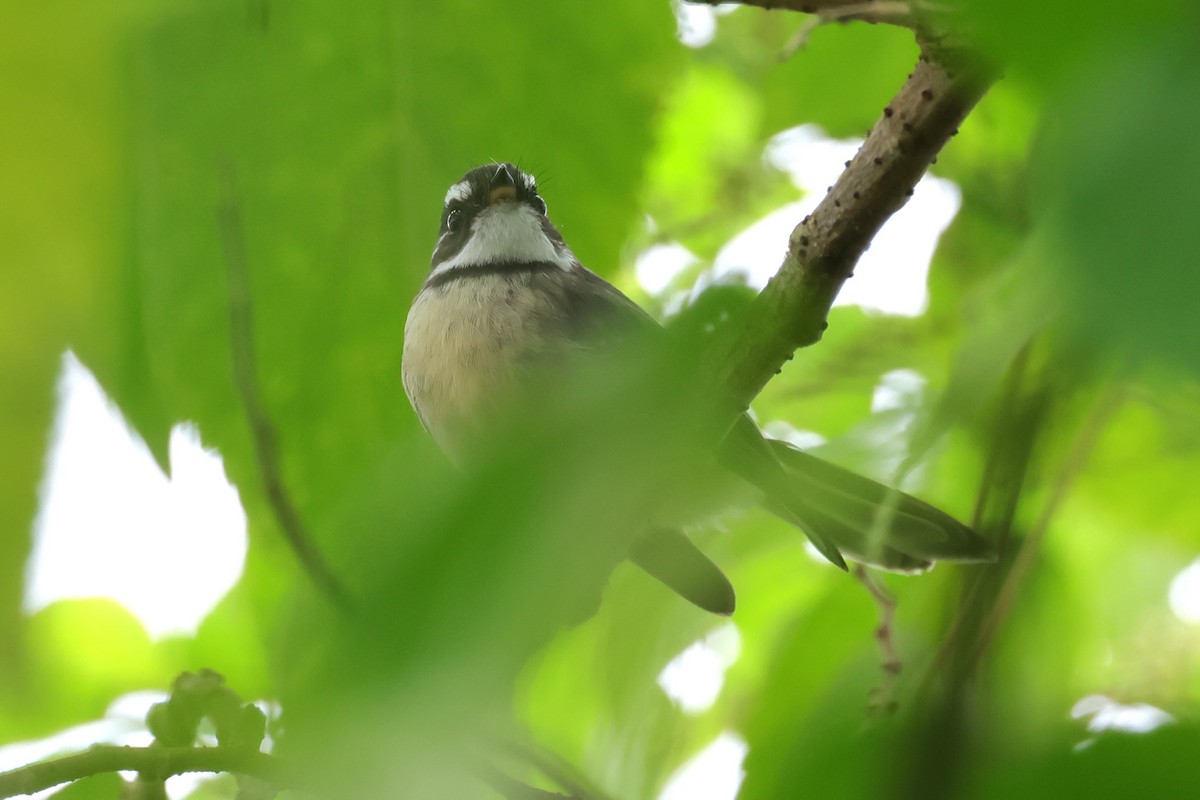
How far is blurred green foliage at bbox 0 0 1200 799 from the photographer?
0.39 m

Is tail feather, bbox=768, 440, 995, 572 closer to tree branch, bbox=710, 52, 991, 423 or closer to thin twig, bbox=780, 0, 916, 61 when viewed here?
tree branch, bbox=710, 52, 991, 423

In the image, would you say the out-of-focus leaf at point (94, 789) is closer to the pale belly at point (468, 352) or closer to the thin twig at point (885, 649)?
the thin twig at point (885, 649)

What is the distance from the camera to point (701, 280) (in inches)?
21.2

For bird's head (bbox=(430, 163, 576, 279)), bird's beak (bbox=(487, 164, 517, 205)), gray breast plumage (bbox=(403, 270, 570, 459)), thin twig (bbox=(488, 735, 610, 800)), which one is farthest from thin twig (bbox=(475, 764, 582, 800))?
bird's beak (bbox=(487, 164, 517, 205))

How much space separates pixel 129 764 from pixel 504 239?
9.43ft

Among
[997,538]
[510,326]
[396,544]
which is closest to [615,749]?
[997,538]

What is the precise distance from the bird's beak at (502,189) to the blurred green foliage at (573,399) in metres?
1.58

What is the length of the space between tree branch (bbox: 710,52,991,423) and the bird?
15.0 inches

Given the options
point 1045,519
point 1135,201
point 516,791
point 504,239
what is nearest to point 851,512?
point 516,791

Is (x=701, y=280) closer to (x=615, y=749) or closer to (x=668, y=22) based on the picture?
(x=615, y=749)

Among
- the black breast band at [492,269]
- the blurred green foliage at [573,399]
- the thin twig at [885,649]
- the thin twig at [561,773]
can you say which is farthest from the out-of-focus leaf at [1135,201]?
the black breast band at [492,269]

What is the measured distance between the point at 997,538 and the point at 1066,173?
0.30 m

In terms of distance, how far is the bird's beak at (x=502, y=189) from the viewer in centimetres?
384

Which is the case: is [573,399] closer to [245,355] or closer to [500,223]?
[245,355]
